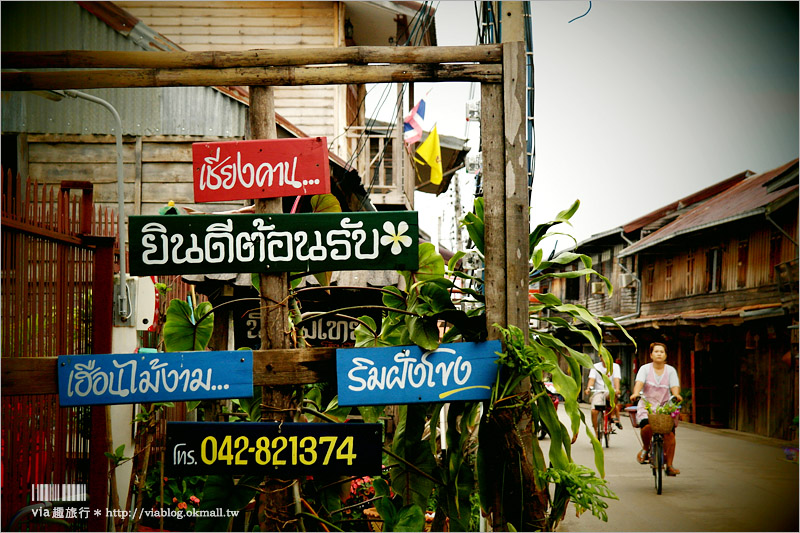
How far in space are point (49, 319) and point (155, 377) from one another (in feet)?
4.01

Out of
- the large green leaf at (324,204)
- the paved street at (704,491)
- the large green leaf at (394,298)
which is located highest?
the large green leaf at (324,204)

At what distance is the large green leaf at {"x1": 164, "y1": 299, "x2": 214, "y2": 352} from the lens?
11.2 feet

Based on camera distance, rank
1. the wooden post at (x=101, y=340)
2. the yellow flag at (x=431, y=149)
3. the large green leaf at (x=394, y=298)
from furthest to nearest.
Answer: the yellow flag at (x=431, y=149) < the wooden post at (x=101, y=340) < the large green leaf at (x=394, y=298)

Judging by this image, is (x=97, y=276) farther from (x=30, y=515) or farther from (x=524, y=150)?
(x=524, y=150)

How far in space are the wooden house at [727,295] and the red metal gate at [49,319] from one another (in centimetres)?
1017

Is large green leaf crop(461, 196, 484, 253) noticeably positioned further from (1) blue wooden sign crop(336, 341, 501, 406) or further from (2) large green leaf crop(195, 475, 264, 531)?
(2) large green leaf crop(195, 475, 264, 531)

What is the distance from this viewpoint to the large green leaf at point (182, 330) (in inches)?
134

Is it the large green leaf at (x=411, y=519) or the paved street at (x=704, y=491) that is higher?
the large green leaf at (x=411, y=519)

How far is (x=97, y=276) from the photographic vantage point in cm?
398

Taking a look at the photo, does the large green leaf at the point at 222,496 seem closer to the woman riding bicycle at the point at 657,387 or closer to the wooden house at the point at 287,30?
the woman riding bicycle at the point at 657,387

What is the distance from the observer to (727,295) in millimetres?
17406

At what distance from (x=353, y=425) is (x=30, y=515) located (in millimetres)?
1635

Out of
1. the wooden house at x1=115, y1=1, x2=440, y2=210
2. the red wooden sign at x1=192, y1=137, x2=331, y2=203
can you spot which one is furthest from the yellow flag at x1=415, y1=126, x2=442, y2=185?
the red wooden sign at x1=192, y1=137, x2=331, y2=203

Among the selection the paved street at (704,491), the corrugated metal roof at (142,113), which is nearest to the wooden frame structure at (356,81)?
the paved street at (704,491)
